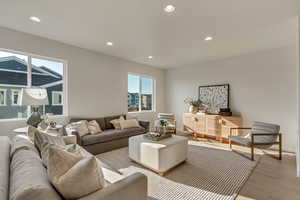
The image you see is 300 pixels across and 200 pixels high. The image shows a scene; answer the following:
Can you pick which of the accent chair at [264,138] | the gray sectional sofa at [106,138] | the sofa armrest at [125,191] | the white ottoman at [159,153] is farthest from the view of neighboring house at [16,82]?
the accent chair at [264,138]

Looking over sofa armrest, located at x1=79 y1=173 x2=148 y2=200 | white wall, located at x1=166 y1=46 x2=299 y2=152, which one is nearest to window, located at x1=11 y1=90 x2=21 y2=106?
sofa armrest, located at x1=79 y1=173 x2=148 y2=200

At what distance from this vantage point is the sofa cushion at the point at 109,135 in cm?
321

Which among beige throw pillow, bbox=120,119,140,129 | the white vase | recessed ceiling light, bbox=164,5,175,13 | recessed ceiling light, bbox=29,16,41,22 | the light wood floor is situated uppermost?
recessed ceiling light, bbox=29,16,41,22

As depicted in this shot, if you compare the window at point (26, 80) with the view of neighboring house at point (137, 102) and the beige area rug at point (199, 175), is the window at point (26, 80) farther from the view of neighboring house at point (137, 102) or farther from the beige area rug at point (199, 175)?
the view of neighboring house at point (137, 102)

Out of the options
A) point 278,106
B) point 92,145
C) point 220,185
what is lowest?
point 220,185

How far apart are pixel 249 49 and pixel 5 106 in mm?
5830

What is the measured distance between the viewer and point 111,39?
10.9ft

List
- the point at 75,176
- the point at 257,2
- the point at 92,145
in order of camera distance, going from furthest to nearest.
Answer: the point at 92,145
the point at 257,2
the point at 75,176

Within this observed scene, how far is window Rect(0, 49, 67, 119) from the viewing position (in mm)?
2951

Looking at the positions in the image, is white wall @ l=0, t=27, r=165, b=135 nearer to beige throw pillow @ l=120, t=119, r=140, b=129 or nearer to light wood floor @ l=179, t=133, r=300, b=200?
beige throw pillow @ l=120, t=119, r=140, b=129

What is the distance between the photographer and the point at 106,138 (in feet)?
11.4

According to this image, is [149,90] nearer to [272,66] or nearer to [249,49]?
[249,49]

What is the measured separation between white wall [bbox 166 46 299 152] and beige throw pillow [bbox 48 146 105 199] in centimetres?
399

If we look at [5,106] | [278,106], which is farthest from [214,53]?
[5,106]
